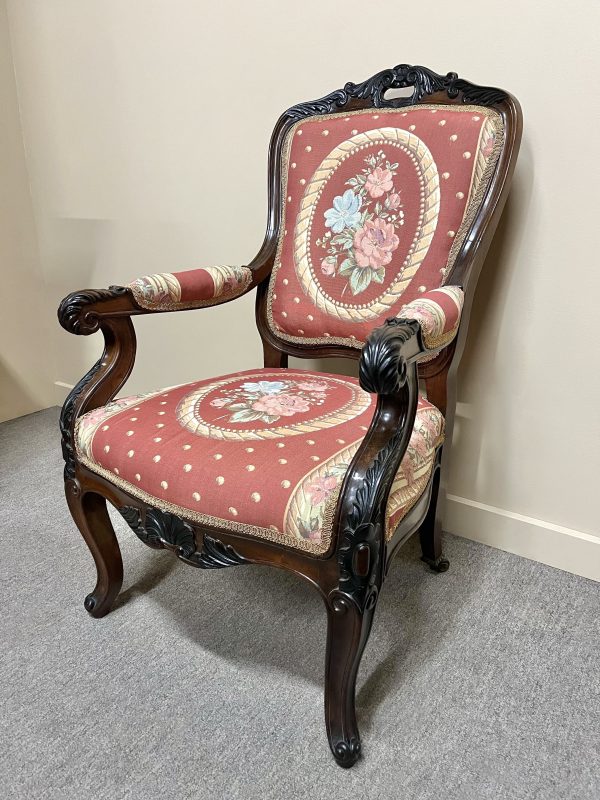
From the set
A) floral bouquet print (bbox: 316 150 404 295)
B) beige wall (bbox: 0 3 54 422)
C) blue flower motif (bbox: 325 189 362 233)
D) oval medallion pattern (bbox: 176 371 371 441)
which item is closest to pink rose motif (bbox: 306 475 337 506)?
oval medallion pattern (bbox: 176 371 371 441)

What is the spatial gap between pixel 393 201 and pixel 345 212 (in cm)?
11

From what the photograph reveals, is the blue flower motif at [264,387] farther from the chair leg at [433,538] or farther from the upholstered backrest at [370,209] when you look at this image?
the chair leg at [433,538]

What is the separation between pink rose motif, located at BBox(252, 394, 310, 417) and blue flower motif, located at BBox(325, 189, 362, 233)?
427 millimetres

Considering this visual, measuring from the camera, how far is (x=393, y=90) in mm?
1496

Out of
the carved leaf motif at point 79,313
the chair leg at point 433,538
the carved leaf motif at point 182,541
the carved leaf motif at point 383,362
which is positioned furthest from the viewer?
the chair leg at point 433,538

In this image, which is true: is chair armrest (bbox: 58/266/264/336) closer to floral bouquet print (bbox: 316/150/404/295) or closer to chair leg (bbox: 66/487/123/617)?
floral bouquet print (bbox: 316/150/404/295)

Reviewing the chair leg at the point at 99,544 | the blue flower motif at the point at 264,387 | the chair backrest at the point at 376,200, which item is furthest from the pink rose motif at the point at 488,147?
the chair leg at the point at 99,544

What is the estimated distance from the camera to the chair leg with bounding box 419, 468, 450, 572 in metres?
1.43

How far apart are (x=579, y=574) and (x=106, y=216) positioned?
181 cm

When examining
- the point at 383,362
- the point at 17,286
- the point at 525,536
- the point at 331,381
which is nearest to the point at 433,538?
the point at 525,536

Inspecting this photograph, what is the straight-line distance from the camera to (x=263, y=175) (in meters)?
1.77

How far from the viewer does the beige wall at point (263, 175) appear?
1.33m

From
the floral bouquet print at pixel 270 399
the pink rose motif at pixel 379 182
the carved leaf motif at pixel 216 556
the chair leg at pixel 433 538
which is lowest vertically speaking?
the chair leg at pixel 433 538

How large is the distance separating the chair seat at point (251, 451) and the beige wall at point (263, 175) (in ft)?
1.36
